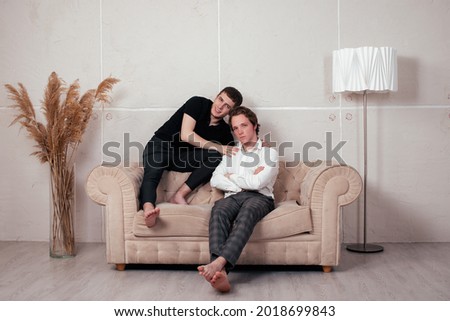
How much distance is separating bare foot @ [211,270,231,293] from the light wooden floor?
0.04 metres

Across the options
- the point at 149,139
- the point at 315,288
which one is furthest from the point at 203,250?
the point at 149,139

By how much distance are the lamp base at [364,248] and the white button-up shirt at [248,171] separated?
0.90 m

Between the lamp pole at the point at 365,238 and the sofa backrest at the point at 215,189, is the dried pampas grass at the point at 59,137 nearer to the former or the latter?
the sofa backrest at the point at 215,189

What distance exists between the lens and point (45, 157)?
13.7ft

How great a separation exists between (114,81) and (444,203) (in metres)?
2.69

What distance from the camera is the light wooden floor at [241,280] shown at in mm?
2994

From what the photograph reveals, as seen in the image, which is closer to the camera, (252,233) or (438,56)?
(252,233)

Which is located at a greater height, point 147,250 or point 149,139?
point 149,139

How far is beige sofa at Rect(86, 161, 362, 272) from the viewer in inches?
136

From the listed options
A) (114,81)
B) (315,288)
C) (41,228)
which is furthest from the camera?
(41,228)

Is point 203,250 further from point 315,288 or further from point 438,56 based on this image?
point 438,56

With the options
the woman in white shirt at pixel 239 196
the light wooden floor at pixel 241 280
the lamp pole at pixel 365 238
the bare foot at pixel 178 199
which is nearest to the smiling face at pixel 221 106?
the woman in white shirt at pixel 239 196

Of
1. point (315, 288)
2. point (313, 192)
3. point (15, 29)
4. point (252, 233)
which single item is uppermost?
point (15, 29)

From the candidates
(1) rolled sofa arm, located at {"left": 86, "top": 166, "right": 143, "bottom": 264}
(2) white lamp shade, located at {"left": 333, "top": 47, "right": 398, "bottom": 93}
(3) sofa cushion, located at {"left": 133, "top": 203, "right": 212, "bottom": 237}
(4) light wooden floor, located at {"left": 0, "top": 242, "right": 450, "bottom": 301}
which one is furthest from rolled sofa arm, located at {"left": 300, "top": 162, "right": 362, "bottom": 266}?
(1) rolled sofa arm, located at {"left": 86, "top": 166, "right": 143, "bottom": 264}
